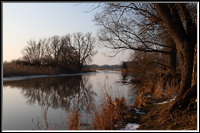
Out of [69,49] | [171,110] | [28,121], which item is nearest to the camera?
[171,110]

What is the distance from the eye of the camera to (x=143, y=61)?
480 inches

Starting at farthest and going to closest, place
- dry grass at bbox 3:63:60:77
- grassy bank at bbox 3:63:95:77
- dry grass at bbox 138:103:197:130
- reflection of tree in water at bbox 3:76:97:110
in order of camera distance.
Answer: grassy bank at bbox 3:63:95:77 → dry grass at bbox 3:63:60:77 → reflection of tree in water at bbox 3:76:97:110 → dry grass at bbox 138:103:197:130

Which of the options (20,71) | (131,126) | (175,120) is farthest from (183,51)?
(20,71)

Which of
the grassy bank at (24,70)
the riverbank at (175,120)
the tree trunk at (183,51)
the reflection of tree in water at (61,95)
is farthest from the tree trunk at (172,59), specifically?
the grassy bank at (24,70)

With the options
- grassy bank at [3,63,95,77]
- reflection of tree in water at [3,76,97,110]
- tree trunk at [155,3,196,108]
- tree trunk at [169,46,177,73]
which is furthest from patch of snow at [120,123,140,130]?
grassy bank at [3,63,95,77]

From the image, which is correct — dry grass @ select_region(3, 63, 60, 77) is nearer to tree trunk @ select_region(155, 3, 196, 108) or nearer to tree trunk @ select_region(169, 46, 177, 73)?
tree trunk @ select_region(169, 46, 177, 73)

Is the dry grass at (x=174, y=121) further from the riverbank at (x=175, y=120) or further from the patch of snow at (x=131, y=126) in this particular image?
the patch of snow at (x=131, y=126)

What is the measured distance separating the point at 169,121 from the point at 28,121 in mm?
3772

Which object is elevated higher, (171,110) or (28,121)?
(171,110)

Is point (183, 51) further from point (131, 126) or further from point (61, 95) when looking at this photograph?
point (61, 95)

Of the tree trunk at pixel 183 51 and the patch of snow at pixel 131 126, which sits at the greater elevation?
the tree trunk at pixel 183 51

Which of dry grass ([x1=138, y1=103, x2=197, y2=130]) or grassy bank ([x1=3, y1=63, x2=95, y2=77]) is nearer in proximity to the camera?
dry grass ([x1=138, y1=103, x2=197, y2=130])

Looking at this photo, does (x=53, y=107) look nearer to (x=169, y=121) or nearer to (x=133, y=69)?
(x=169, y=121)

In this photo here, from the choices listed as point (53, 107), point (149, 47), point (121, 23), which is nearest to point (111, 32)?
point (121, 23)
